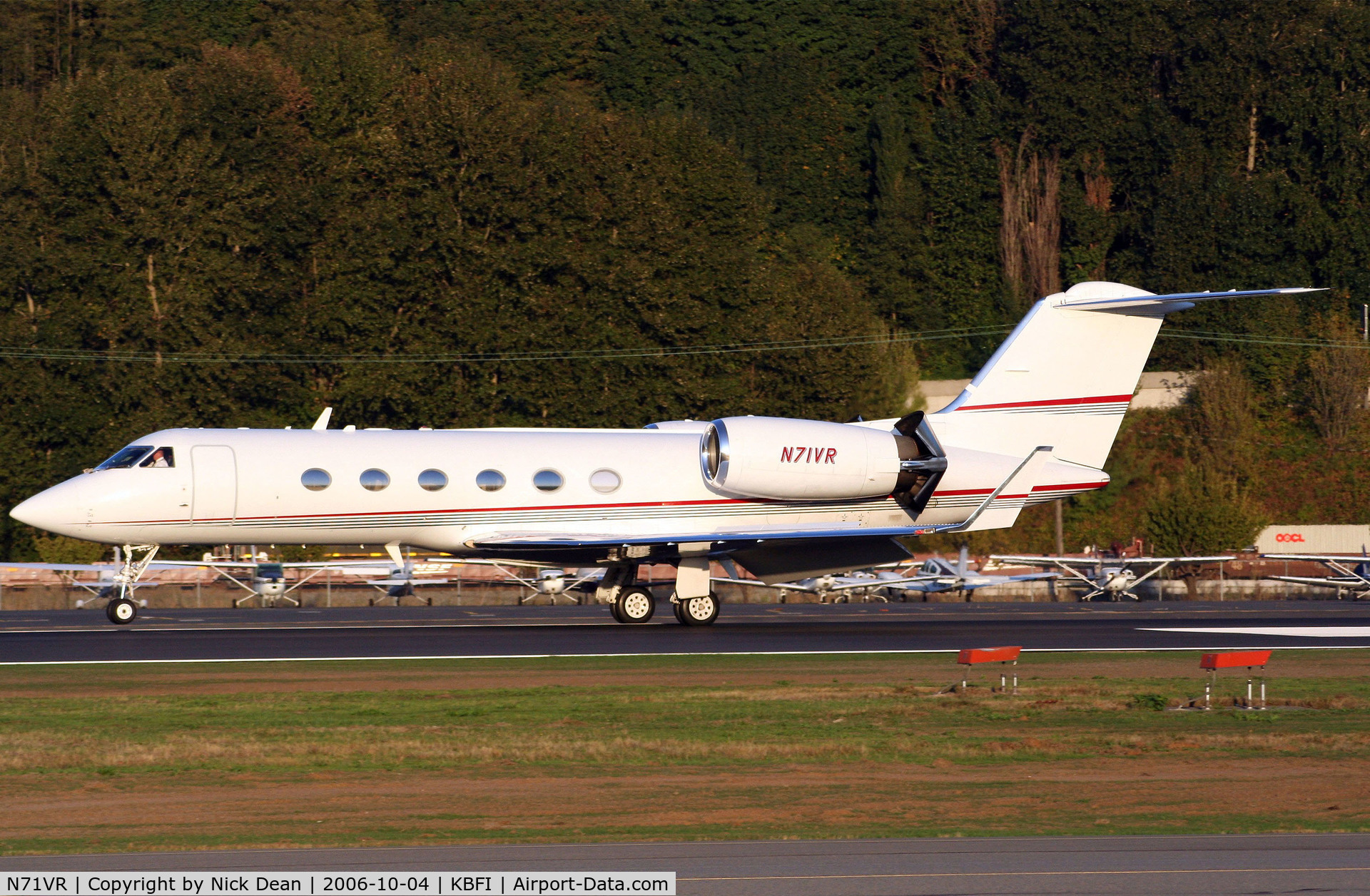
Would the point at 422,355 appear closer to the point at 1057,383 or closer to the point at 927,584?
the point at 927,584

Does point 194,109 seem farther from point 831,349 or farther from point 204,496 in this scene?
point 204,496

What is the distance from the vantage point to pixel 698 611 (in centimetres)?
2491

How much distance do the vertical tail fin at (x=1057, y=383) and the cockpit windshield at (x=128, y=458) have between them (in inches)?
480

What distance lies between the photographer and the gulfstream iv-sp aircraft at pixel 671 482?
76.8ft

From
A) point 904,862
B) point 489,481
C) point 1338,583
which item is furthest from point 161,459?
point 1338,583

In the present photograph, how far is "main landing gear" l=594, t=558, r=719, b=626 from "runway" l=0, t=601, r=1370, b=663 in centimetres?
31

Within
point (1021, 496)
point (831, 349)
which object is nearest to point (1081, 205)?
point (831, 349)

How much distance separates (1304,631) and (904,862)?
1654 centimetres

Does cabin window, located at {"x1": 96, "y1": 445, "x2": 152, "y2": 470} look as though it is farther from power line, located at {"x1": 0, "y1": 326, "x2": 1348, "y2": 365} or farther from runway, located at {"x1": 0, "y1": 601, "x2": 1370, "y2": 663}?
power line, located at {"x1": 0, "y1": 326, "x2": 1348, "y2": 365}

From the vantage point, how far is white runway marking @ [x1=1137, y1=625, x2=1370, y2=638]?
22.5m

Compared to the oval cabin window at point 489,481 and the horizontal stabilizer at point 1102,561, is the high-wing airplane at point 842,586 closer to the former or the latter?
the horizontal stabilizer at point 1102,561

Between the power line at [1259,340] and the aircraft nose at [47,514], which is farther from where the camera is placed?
the power line at [1259,340]

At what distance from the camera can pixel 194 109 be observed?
2067 inches

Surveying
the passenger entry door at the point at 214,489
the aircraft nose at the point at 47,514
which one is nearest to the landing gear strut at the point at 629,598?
the passenger entry door at the point at 214,489
